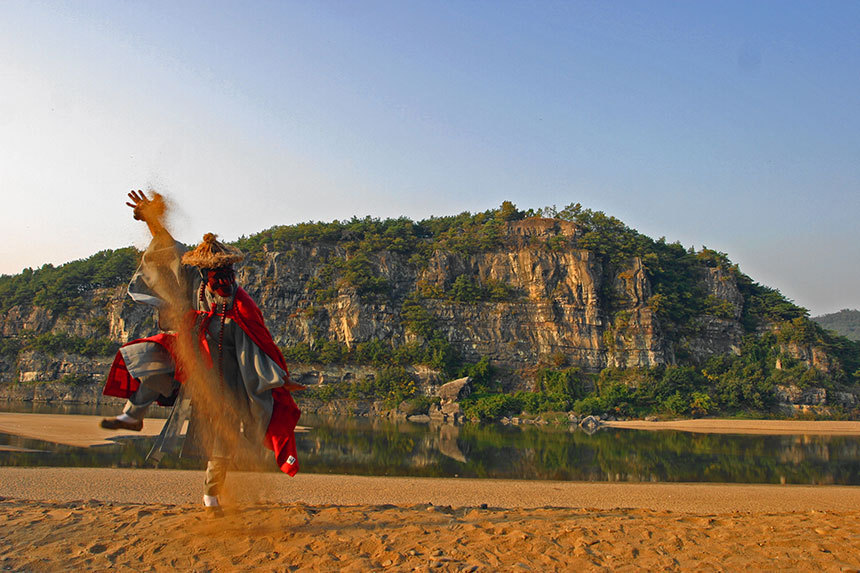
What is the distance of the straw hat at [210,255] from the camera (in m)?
5.34

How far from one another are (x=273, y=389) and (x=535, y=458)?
1245cm

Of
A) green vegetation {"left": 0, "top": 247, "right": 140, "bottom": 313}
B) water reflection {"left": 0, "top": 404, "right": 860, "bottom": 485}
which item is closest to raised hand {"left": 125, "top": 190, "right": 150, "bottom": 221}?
water reflection {"left": 0, "top": 404, "right": 860, "bottom": 485}

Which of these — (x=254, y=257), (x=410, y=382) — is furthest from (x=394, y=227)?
(x=410, y=382)

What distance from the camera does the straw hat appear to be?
210 inches

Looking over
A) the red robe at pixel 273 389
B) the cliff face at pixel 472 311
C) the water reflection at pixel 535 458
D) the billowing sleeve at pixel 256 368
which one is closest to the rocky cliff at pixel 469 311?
the cliff face at pixel 472 311

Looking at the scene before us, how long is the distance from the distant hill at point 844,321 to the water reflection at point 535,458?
171m

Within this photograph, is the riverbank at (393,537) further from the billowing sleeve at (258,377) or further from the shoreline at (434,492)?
the billowing sleeve at (258,377)

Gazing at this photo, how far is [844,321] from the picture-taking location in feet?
563

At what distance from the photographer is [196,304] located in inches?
217

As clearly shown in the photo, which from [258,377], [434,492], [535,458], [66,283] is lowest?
[535,458]

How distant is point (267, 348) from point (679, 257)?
65467 mm

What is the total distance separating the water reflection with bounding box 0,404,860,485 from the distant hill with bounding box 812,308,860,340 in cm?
17125

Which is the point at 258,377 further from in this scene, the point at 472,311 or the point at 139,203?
the point at 472,311

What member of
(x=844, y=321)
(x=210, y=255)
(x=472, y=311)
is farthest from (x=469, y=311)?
Result: (x=844, y=321)
